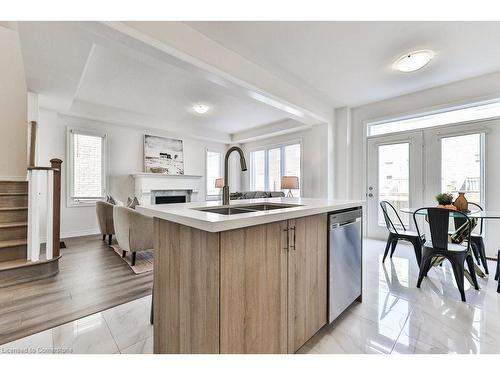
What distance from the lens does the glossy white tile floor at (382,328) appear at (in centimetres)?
150

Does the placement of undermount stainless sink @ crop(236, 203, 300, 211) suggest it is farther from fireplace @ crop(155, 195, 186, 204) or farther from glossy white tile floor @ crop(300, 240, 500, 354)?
fireplace @ crop(155, 195, 186, 204)

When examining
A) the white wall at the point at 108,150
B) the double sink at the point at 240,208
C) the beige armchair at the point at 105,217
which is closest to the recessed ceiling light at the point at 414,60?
the double sink at the point at 240,208

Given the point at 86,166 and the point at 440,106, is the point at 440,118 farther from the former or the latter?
the point at 86,166

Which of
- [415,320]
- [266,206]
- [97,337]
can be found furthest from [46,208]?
[415,320]

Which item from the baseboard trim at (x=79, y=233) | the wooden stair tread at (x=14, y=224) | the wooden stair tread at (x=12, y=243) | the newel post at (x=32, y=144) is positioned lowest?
the baseboard trim at (x=79, y=233)

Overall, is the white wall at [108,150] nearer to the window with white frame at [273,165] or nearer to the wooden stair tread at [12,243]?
the wooden stair tread at [12,243]

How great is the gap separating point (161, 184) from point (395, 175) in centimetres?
497

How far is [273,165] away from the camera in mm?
6652

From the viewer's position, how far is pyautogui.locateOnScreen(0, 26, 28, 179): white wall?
3.78 metres

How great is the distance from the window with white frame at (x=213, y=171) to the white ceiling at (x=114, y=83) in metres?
1.10

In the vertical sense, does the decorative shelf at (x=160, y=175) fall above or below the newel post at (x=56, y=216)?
above

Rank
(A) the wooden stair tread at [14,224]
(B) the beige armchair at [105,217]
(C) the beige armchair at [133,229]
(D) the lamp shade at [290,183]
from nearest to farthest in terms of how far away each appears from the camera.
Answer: (A) the wooden stair tread at [14,224], (C) the beige armchair at [133,229], (B) the beige armchair at [105,217], (D) the lamp shade at [290,183]
